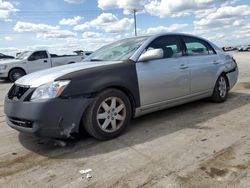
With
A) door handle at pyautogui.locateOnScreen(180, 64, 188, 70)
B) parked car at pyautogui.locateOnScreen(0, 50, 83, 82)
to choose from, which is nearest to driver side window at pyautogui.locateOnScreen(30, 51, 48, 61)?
parked car at pyautogui.locateOnScreen(0, 50, 83, 82)

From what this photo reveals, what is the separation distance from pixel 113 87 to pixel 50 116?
1.03m

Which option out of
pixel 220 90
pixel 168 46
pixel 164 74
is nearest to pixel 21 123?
pixel 164 74

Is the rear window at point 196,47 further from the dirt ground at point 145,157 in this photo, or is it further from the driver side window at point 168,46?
the dirt ground at point 145,157

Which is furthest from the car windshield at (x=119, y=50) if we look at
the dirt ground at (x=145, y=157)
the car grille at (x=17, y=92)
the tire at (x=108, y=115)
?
the car grille at (x=17, y=92)

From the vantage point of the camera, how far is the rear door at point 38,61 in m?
15.6

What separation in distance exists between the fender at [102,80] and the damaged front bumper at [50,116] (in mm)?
115

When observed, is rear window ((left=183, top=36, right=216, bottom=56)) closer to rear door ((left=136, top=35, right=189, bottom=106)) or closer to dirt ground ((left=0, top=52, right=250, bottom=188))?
rear door ((left=136, top=35, right=189, bottom=106))

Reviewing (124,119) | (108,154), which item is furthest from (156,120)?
(108,154)

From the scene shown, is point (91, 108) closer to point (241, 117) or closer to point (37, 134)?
point (37, 134)

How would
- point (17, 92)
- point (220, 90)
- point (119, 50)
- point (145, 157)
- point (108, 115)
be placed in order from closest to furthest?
point (145, 157) < point (17, 92) < point (108, 115) < point (119, 50) < point (220, 90)

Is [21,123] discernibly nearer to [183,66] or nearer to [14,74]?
[183,66]

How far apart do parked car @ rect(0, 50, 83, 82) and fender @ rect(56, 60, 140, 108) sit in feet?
38.4

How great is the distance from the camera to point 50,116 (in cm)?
379

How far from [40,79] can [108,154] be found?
1.32m
